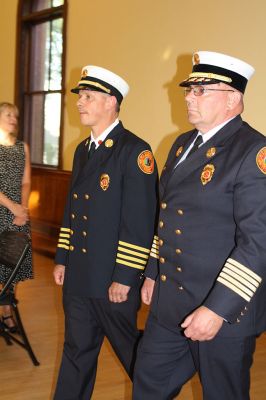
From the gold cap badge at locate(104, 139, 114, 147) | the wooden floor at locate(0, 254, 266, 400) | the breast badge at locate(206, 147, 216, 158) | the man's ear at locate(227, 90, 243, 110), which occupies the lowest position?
the wooden floor at locate(0, 254, 266, 400)

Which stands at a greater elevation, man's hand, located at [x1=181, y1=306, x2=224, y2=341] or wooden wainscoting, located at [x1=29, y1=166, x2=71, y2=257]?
man's hand, located at [x1=181, y1=306, x2=224, y2=341]

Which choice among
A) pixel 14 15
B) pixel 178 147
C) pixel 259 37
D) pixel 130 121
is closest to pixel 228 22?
pixel 259 37

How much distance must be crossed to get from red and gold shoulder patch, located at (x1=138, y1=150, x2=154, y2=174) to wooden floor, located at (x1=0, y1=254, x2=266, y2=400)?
50.5 inches

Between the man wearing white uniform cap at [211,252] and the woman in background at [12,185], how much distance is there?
2002 mm

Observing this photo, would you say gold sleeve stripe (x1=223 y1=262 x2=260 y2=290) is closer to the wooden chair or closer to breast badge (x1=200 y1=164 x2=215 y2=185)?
breast badge (x1=200 y1=164 x2=215 y2=185)

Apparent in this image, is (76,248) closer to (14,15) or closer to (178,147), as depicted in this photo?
(178,147)

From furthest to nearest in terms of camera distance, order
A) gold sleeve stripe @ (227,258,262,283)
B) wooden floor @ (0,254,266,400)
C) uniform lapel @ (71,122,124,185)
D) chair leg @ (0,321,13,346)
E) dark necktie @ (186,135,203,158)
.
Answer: chair leg @ (0,321,13,346)
wooden floor @ (0,254,266,400)
uniform lapel @ (71,122,124,185)
dark necktie @ (186,135,203,158)
gold sleeve stripe @ (227,258,262,283)

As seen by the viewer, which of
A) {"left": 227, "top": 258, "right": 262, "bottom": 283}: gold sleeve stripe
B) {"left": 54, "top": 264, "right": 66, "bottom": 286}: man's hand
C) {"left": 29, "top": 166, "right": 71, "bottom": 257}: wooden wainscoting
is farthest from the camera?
{"left": 29, "top": 166, "right": 71, "bottom": 257}: wooden wainscoting

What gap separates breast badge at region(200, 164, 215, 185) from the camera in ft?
6.27

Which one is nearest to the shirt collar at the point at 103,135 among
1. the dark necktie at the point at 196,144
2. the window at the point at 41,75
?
the dark necktie at the point at 196,144

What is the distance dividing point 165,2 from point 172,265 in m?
3.79

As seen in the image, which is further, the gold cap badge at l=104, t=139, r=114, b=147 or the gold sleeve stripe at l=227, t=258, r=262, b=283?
the gold cap badge at l=104, t=139, r=114, b=147

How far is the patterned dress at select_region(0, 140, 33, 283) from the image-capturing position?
13.1 feet

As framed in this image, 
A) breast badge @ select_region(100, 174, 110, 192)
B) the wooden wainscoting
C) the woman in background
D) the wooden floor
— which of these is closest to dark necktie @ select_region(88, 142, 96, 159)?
breast badge @ select_region(100, 174, 110, 192)
